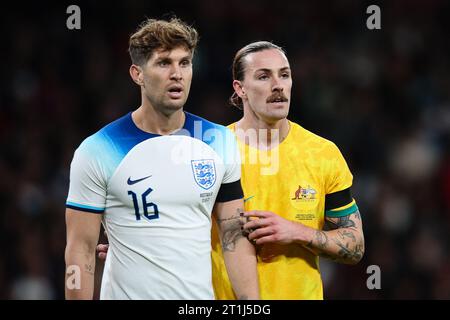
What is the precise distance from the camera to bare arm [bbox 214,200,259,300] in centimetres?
457

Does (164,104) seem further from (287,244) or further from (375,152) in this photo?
(375,152)

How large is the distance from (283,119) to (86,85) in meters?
5.66

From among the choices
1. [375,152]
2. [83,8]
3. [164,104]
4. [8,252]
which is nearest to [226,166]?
[164,104]

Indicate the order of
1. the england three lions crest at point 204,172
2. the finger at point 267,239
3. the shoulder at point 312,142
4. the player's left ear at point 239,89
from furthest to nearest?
the player's left ear at point 239,89, the shoulder at point 312,142, the finger at point 267,239, the england three lions crest at point 204,172

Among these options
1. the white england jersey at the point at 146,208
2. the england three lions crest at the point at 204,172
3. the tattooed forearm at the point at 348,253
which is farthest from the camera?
the tattooed forearm at the point at 348,253

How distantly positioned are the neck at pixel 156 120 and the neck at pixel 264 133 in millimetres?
575

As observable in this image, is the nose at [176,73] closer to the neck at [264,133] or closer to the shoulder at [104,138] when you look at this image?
the shoulder at [104,138]

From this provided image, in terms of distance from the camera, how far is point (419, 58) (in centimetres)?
1102

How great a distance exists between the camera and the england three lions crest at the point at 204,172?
4410 millimetres

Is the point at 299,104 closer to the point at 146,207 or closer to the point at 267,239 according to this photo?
the point at 267,239

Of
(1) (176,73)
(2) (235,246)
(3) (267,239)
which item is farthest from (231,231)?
(1) (176,73)

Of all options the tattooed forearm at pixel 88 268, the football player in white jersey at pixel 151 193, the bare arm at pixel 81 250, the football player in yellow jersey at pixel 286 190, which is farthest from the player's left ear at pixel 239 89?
the tattooed forearm at pixel 88 268

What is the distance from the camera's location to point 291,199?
4.81m

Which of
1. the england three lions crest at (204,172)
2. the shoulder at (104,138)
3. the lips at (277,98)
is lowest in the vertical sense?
the england three lions crest at (204,172)
